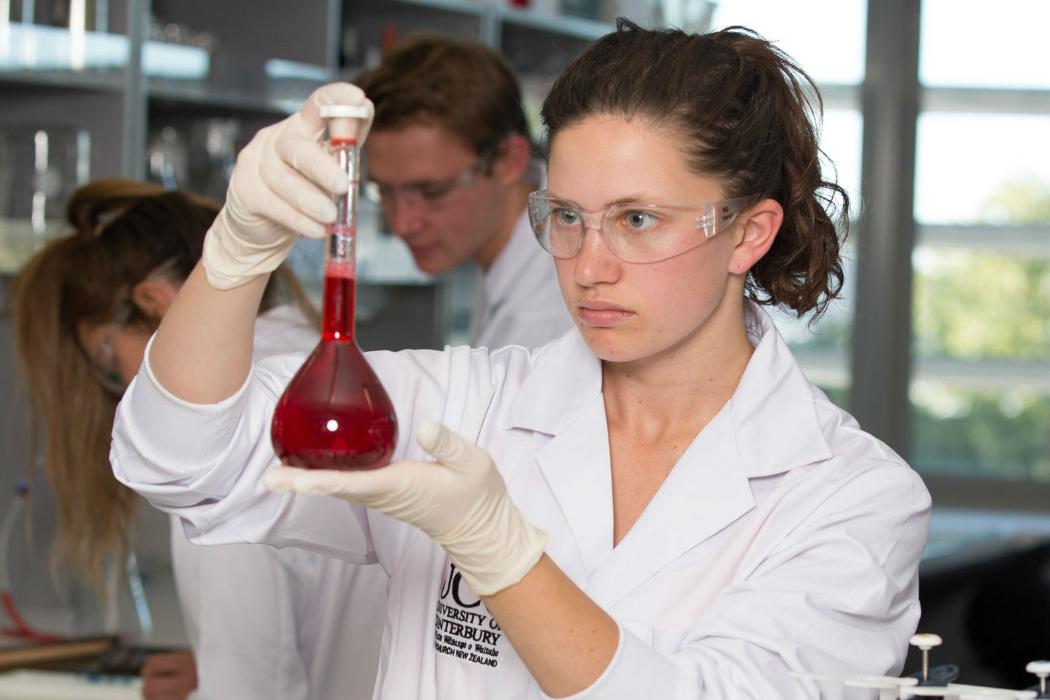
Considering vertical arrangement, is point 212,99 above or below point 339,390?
above

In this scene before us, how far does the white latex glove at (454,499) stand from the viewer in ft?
3.35

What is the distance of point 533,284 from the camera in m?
2.66

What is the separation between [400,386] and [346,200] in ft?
1.28

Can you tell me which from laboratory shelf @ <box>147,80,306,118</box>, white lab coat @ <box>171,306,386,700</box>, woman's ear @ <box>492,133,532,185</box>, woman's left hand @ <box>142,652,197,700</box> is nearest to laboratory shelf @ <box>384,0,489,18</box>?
laboratory shelf @ <box>147,80,306,118</box>

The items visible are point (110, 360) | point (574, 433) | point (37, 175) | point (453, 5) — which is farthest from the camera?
point (453, 5)

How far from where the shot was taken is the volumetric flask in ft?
3.39

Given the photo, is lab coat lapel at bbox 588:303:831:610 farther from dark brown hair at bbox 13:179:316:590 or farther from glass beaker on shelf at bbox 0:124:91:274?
glass beaker on shelf at bbox 0:124:91:274

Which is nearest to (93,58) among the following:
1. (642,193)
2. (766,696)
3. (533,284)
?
(533,284)

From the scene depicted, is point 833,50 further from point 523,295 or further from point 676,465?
point 676,465

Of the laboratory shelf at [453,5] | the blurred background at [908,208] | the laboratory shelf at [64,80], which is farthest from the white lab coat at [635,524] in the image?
the laboratory shelf at [453,5]

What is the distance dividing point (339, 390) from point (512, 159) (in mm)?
1656

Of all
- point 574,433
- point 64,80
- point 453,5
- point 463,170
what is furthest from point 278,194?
point 453,5

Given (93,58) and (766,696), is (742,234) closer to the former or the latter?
(766,696)

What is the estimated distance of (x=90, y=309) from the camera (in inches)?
81.2
